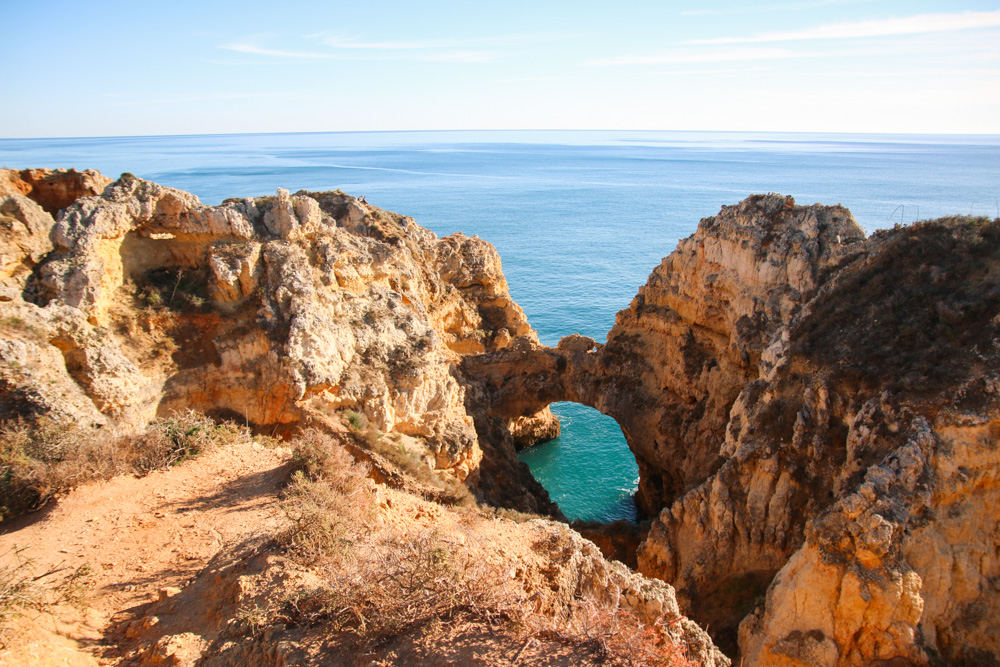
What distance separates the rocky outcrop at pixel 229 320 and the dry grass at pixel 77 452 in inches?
37.2

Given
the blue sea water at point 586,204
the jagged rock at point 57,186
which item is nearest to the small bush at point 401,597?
the jagged rock at point 57,186

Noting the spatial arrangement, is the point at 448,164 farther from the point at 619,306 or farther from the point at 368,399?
the point at 368,399

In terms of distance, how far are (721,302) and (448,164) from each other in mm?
153976

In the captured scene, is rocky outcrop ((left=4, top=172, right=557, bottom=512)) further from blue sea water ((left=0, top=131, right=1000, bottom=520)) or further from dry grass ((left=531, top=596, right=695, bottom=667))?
blue sea water ((left=0, top=131, right=1000, bottom=520))

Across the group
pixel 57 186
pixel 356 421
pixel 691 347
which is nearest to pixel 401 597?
pixel 356 421

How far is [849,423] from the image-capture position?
443 inches

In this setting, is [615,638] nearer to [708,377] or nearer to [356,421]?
[356,421]

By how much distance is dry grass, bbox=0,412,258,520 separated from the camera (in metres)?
9.59

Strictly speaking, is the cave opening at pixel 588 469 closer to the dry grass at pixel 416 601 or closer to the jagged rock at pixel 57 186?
the dry grass at pixel 416 601

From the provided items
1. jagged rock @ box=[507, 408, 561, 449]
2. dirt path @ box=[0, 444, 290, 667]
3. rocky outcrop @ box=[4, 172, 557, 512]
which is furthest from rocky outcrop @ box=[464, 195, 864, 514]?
dirt path @ box=[0, 444, 290, 667]

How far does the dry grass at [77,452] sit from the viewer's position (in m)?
9.59

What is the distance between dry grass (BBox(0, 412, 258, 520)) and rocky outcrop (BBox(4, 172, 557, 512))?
3.10 ft

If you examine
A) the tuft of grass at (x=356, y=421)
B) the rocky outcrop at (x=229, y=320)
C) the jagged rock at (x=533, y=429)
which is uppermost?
the rocky outcrop at (x=229, y=320)

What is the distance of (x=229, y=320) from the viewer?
50.7 ft
